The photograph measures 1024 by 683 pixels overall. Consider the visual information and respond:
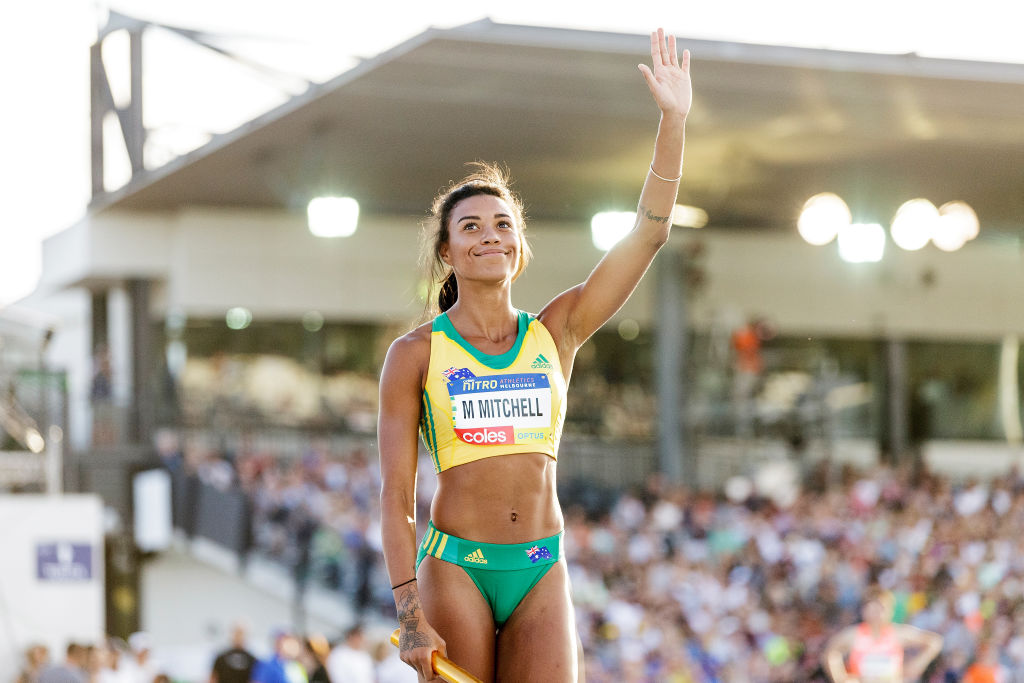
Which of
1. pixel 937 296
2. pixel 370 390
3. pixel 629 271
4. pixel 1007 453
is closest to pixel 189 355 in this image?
pixel 370 390

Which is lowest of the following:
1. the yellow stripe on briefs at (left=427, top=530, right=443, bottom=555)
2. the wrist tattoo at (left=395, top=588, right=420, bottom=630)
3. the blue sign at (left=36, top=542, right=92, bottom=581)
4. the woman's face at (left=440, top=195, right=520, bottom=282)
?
the blue sign at (left=36, top=542, right=92, bottom=581)

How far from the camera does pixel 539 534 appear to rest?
138 inches

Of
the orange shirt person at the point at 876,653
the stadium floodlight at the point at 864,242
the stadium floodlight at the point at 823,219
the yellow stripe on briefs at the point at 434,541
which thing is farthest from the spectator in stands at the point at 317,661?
the yellow stripe on briefs at the point at 434,541

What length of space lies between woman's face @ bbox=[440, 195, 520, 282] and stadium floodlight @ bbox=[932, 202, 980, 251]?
11364mm

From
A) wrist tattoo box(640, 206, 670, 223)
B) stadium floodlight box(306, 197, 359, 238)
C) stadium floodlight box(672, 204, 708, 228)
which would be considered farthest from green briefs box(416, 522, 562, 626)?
stadium floodlight box(672, 204, 708, 228)

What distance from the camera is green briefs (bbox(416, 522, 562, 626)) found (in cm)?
343

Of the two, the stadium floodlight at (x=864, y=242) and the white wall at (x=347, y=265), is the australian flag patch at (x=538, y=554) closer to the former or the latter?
the stadium floodlight at (x=864, y=242)

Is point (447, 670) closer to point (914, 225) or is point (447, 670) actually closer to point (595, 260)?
point (914, 225)

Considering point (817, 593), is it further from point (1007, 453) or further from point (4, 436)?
point (1007, 453)

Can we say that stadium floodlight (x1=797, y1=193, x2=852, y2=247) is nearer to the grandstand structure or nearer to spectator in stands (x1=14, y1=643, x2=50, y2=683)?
the grandstand structure

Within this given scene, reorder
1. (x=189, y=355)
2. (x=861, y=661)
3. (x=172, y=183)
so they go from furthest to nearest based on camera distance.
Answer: (x=189, y=355), (x=172, y=183), (x=861, y=661)

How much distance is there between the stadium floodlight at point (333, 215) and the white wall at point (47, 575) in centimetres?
366

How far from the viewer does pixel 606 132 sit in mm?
13359

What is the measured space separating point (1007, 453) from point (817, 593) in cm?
970
